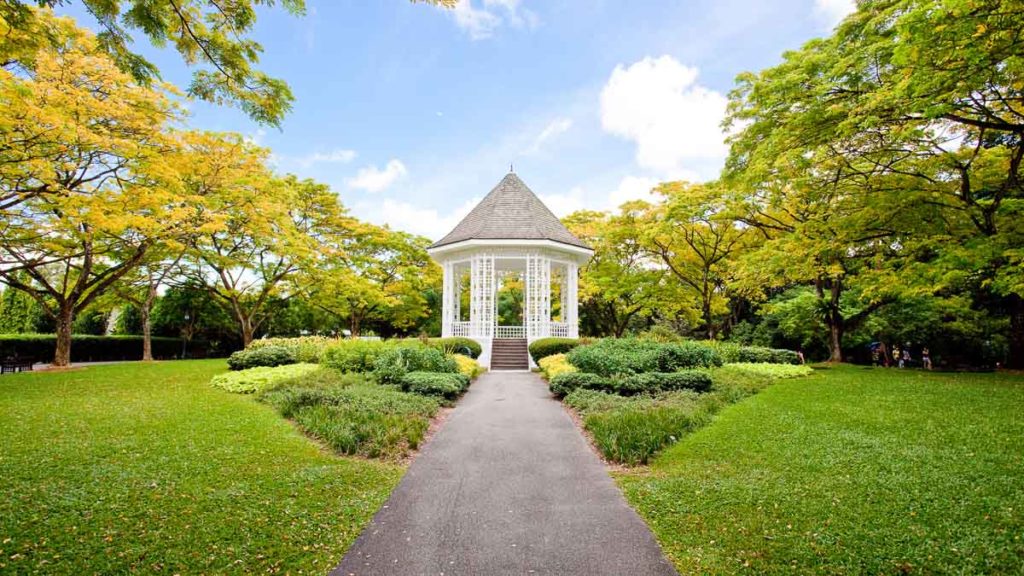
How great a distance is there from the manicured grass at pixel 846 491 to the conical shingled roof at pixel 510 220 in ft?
36.6

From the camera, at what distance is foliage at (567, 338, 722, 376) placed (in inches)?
412

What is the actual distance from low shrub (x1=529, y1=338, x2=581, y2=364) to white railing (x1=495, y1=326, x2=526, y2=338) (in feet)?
7.66

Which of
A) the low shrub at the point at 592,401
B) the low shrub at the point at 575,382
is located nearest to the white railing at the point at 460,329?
the low shrub at the point at 575,382

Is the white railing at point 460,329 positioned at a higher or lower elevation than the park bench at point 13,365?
→ higher

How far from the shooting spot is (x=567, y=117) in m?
12.6

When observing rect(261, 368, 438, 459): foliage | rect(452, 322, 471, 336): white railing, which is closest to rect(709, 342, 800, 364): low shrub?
rect(452, 322, 471, 336): white railing

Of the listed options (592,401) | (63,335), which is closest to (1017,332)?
(592,401)

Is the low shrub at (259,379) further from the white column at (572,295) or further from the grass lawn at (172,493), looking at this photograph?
the white column at (572,295)

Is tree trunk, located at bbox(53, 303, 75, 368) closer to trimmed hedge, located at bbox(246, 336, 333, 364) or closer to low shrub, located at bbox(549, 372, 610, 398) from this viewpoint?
trimmed hedge, located at bbox(246, 336, 333, 364)

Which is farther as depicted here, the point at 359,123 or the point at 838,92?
the point at 359,123

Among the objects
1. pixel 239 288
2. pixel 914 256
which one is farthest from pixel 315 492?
pixel 239 288

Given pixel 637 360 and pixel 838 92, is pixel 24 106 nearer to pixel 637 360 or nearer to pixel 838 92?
pixel 637 360

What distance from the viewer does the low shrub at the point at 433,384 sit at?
934cm

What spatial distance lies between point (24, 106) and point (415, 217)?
61.4 feet
